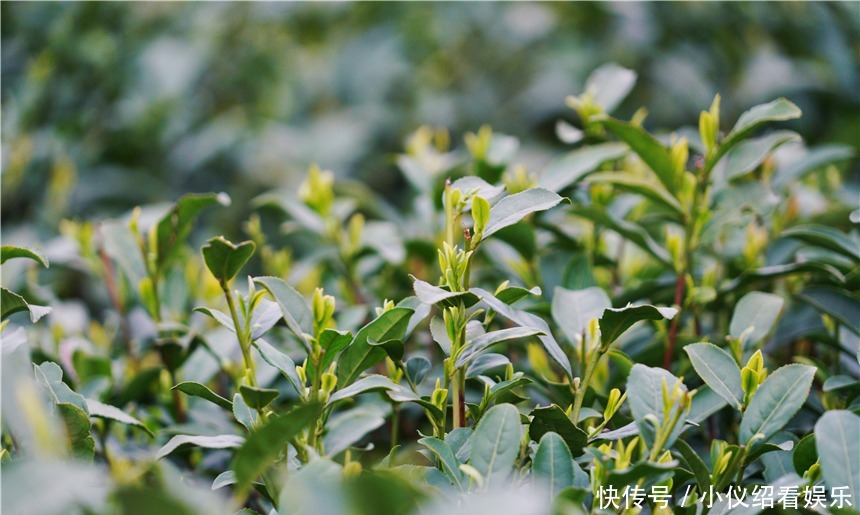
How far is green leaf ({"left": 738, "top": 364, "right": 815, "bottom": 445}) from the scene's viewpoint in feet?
2.94

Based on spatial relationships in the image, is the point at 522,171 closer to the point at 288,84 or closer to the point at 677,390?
the point at 677,390

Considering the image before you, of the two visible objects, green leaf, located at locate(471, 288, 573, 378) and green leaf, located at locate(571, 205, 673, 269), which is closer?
green leaf, located at locate(471, 288, 573, 378)

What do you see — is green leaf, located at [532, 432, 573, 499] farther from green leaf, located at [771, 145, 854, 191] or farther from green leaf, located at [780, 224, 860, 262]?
green leaf, located at [771, 145, 854, 191]

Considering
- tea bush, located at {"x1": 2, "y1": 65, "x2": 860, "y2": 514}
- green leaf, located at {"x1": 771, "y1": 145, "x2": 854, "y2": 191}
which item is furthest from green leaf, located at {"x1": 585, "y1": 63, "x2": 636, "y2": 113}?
green leaf, located at {"x1": 771, "y1": 145, "x2": 854, "y2": 191}

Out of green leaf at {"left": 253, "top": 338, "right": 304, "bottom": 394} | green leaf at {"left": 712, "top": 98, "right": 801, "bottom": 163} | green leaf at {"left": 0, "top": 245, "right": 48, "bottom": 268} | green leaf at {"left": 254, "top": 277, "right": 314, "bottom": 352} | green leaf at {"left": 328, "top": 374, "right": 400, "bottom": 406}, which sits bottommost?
green leaf at {"left": 328, "top": 374, "right": 400, "bottom": 406}

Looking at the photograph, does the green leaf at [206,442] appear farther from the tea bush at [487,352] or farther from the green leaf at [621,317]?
the green leaf at [621,317]

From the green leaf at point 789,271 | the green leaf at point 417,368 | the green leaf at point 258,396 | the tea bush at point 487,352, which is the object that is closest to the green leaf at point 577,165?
the tea bush at point 487,352

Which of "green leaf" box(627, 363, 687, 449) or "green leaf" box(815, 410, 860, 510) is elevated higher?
"green leaf" box(627, 363, 687, 449)

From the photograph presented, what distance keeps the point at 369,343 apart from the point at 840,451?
51 centimetres

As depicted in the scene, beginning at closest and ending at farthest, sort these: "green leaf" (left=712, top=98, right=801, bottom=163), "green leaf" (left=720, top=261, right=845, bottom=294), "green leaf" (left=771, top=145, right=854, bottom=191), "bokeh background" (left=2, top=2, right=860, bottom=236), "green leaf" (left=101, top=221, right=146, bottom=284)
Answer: "green leaf" (left=712, top=98, right=801, bottom=163), "green leaf" (left=720, top=261, right=845, bottom=294), "green leaf" (left=101, top=221, right=146, bottom=284), "green leaf" (left=771, top=145, right=854, bottom=191), "bokeh background" (left=2, top=2, right=860, bottom=236)

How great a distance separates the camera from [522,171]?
1.39 m

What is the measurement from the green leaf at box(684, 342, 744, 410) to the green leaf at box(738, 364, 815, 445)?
1.3 inches

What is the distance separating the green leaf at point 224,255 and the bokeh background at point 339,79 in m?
1.74

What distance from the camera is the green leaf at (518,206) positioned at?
0.91 meters
